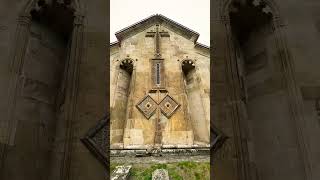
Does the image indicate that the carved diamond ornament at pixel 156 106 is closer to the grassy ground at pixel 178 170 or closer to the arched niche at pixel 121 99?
the arched niche at pixel 121 99

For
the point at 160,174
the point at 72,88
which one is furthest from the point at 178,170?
the point at 72,88

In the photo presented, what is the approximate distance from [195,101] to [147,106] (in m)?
2.35

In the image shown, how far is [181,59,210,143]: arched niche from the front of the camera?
1500 centimetres

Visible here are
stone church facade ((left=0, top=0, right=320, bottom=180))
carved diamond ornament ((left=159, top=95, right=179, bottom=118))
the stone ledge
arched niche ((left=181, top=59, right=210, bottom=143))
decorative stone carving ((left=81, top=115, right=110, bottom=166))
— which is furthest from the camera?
carved diamond ornament ((left=159, top=95, right=179, bottom=118))

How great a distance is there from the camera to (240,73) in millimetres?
5531

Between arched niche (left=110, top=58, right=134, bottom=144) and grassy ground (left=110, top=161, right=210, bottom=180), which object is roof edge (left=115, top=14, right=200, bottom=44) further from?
grassy ground (left=110, top=161, right=210, bottom=180)

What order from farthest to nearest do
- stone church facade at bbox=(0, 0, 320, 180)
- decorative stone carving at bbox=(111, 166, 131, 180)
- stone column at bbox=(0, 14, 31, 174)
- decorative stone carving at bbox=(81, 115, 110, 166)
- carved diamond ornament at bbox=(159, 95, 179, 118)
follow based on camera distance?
→ carved diamond ornament at bbox=(159, 95, 179, 118), decorative stone carving at bbox=(111, 166, 131, 180), decorative stone carving at bbox=(81, 115, 110, 166), stone church facade at bbox=(0, 0, 320, 180), stone column at bbox=(0, 14, 31, 174)

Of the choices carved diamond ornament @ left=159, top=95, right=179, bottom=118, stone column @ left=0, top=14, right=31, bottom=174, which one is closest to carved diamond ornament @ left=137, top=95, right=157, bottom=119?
carved diamond ornament @ left=159, top=95, right=179, bottom=118

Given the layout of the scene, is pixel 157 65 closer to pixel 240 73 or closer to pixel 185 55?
pixel 185 55

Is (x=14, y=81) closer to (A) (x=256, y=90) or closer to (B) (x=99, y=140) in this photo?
(B) (x=99, y=140)

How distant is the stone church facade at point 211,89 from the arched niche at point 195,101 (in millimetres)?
9345

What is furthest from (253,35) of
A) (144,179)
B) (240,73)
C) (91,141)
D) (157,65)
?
(157,65)

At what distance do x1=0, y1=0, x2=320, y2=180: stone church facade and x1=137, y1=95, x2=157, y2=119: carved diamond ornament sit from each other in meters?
9.42

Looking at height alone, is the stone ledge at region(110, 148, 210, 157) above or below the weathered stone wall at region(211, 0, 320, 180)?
below
